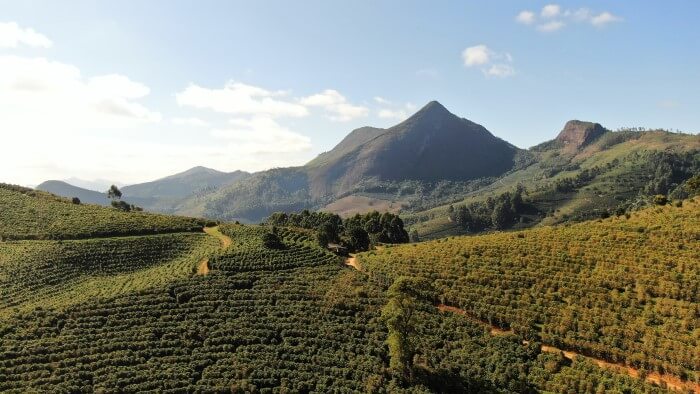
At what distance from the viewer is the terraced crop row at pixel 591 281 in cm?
5012

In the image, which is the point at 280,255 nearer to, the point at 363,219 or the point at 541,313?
the point at 541,313

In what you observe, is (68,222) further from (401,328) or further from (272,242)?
(401,328)

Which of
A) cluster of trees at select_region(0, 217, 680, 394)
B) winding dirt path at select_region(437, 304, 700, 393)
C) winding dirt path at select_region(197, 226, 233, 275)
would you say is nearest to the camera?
winding dirt path at select_region(437, 304, 700, 393)

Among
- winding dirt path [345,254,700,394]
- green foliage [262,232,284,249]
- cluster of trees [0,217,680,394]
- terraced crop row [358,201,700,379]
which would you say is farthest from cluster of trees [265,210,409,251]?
winding dirt path [345,254,700,394]

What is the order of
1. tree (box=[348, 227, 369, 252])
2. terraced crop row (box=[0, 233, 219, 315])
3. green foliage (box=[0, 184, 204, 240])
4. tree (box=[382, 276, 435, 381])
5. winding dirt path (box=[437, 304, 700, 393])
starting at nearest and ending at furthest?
winding dirt path (box=[437, 304, 700, 393]) → tree (box=[382, 276, 435, 381]) → terraced crop row (box=[0, 233, 219, 315]) → green foliage (box=[0, 184, 204, 240]) → tree (box=[348, 227, 369, 252])

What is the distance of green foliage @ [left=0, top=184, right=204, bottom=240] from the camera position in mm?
85875

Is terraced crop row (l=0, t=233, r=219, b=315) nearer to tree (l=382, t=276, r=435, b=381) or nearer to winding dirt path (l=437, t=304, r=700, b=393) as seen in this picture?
tree (l=382, t=276, r=435, b=381)

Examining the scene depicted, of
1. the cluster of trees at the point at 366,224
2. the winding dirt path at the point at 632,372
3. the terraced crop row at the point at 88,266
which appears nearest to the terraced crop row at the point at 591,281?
the winding dirt path at the point at 632,372

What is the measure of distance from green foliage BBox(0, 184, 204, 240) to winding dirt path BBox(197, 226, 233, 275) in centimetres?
267

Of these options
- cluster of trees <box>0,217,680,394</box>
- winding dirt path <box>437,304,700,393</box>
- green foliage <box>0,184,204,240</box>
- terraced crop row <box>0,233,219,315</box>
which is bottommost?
winding dirt path <box>437,304,700,393</box>

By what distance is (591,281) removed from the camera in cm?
6075

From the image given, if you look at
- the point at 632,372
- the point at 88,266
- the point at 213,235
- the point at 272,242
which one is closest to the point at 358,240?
the point at 272,242

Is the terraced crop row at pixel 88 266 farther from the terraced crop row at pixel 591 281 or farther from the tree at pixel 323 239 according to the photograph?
the terraced crop row at pixel 591 281

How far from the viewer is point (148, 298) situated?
60719mm
